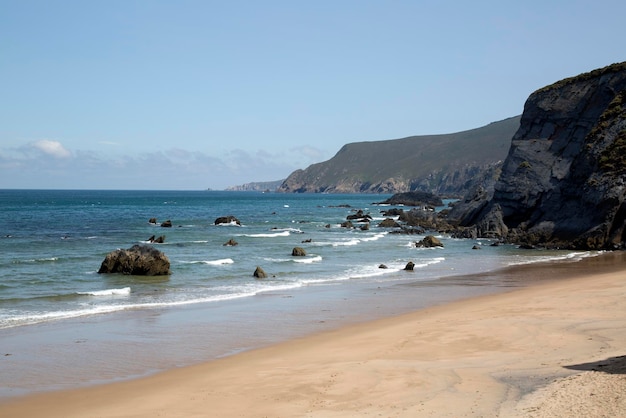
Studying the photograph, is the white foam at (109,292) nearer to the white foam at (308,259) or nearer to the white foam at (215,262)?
the white foam at (215,262)

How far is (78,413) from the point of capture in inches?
438

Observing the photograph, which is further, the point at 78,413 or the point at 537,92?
the point at 537,92

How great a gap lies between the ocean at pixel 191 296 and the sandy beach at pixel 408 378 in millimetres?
1479

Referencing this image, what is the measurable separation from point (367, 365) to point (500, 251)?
3634 centimetres

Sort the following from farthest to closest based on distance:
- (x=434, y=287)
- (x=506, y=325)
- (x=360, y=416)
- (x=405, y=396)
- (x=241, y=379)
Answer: (x=434, y=287), (x=506, y=325), (x=241, y=379), (x=405, y=396), (x=360, y=416)

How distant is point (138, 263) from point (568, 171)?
3801cm

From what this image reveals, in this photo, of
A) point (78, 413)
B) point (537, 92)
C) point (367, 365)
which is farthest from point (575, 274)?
point (537, 92)

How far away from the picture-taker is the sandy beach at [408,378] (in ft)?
33.2

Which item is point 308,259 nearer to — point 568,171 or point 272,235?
point 272,235

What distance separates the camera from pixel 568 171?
53.8m

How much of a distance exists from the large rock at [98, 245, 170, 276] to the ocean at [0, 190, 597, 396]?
66cm

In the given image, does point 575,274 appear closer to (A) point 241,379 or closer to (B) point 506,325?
(B) point 506,325

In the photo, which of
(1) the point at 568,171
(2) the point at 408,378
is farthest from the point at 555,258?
(2) the point at 408,378

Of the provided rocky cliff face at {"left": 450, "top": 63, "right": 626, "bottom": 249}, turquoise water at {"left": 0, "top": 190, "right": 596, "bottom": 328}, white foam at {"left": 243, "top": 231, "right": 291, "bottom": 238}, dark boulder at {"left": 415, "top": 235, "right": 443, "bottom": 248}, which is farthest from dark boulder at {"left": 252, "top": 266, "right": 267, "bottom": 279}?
white foam at {"left": 243, "top": 231, "right": 291, "bottom": 238}
